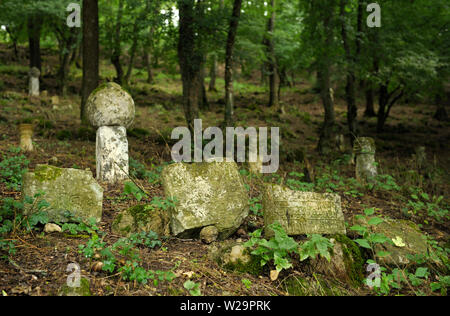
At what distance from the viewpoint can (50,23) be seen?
48.3 ft

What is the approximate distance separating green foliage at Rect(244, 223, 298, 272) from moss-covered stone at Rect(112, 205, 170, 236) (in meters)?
1.06

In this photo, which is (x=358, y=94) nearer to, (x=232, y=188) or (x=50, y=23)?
(x=50, y=23)

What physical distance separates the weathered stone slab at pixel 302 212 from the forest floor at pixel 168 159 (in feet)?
1.89

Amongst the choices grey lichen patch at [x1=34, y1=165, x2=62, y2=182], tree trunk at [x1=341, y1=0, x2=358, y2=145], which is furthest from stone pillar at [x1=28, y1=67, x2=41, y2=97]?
tree trunk at [x1=341, y1=0, x2=358, y2=145]

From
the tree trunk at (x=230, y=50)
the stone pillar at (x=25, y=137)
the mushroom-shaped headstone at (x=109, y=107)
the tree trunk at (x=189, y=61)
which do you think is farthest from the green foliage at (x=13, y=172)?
the tree trunk at (x=230, y=50)

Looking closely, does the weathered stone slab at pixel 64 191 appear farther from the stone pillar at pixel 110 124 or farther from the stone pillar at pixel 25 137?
the stone pillar at pixel 25 137

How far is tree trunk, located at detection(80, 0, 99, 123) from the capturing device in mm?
8414

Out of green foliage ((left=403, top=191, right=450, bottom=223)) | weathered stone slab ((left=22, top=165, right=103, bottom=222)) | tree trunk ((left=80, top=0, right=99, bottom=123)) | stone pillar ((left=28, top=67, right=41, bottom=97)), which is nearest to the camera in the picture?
weathered stone slab ((left=22, top=165, right=103, bottom=222))

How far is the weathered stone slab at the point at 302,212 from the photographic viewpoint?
383cm

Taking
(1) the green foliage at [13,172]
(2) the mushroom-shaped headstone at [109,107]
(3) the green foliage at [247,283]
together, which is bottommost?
(3) the green foliage at [247,283]

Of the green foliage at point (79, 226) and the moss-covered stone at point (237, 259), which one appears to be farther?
the green foliage at point (79, 226)

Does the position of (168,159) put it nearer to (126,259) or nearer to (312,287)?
(126,259)

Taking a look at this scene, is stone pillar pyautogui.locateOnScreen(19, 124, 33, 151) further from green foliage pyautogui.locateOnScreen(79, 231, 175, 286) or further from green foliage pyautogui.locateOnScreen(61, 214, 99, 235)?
green foliage pyautogui.locateOnScreen(79, 231, 175, 286)

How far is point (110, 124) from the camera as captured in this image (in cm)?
525
